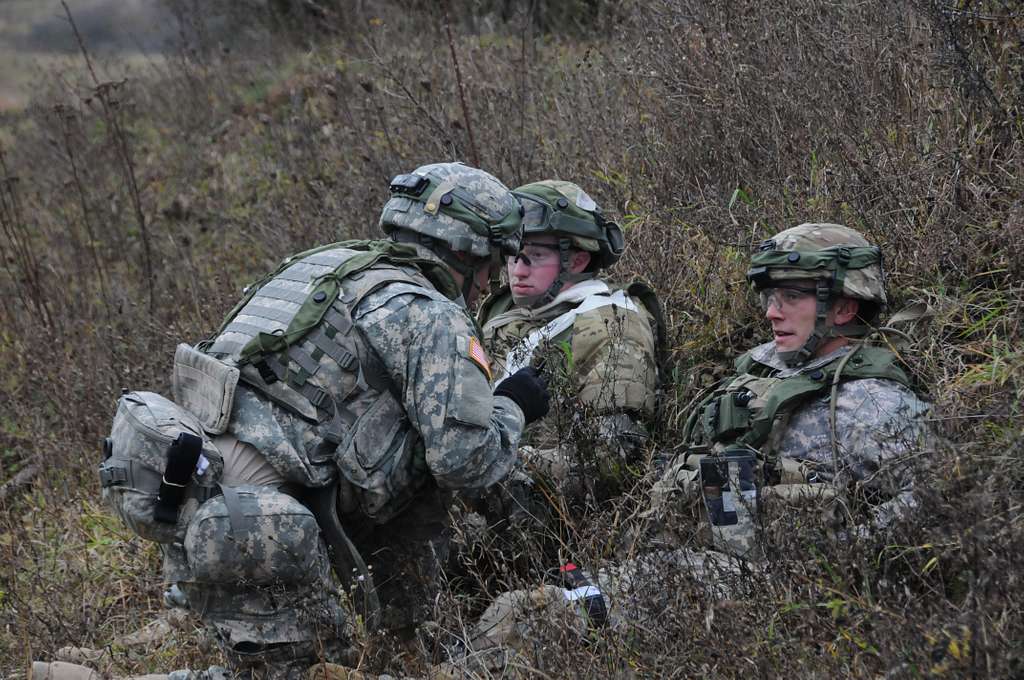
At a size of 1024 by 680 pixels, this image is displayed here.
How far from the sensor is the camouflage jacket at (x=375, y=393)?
3611 millimetres

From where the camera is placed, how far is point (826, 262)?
12.7 ft

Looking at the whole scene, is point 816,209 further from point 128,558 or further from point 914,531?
point 128,558

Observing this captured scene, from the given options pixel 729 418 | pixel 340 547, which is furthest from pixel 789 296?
pixel 340 547

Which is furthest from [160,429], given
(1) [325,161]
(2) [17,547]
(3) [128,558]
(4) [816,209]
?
(1) [325,161]

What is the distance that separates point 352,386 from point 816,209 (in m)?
2.43

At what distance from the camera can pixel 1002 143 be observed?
4.87 meters

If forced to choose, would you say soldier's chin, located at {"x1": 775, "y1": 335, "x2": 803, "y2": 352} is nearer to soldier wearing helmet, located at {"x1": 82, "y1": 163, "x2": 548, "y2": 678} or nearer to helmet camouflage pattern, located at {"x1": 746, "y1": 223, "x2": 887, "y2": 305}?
helmet camouflage pattern, located at {"x1": 746, "y1": 223, "x2": 887, "y2": 305}

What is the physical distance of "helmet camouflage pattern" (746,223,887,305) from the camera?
389 cm

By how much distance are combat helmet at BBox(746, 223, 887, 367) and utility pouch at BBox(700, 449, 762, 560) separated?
67 cm

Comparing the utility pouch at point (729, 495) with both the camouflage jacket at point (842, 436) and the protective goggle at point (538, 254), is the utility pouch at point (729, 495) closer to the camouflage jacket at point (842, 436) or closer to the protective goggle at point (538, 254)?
the camouflage jacket at point (842, 436)

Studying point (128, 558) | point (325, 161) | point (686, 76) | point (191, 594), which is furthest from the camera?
point (325, 161)

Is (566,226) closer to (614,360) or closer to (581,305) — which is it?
(581,305)

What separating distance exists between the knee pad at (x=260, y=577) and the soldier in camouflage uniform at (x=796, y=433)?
1.90ft

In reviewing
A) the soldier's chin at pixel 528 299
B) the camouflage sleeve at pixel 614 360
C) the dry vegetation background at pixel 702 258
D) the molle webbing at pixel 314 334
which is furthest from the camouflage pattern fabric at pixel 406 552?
the soldier's chin at pixel 528 299
